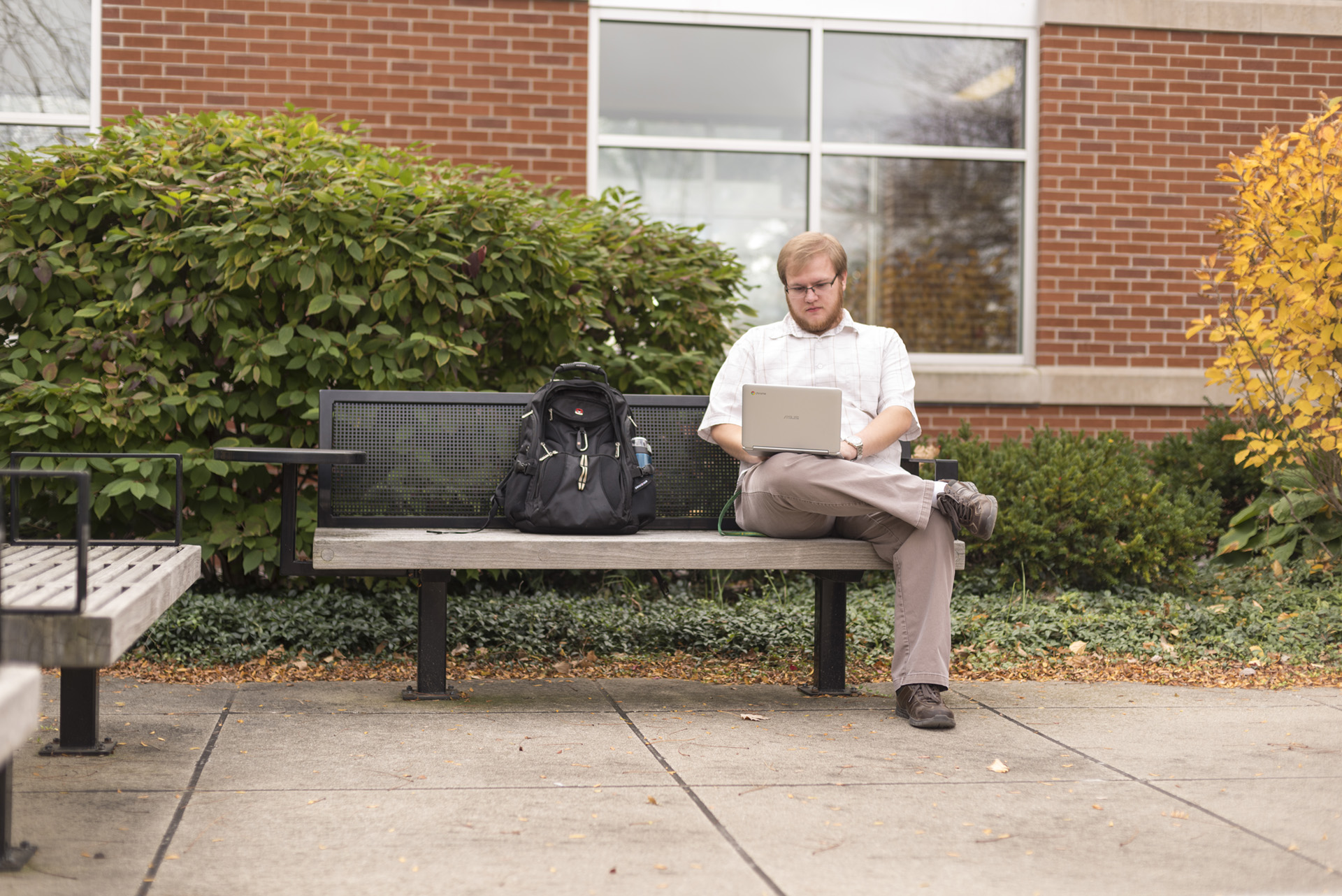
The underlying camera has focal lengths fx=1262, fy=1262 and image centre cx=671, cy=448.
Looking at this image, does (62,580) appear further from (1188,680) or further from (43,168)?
(1188,680)

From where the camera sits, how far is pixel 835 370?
449cm

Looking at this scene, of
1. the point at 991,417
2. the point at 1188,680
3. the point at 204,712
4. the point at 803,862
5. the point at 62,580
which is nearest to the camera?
the point at 803,862

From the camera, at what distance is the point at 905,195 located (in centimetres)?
841

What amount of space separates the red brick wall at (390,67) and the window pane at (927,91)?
1.82m

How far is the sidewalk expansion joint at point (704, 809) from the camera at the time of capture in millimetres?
2594

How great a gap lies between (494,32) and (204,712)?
16.4ft

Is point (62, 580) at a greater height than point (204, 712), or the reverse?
point (62, 580)

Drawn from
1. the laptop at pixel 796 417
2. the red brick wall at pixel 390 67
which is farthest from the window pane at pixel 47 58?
the laptop at pixel 796 417

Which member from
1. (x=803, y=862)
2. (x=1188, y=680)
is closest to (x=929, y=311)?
(x=1188, y=680)

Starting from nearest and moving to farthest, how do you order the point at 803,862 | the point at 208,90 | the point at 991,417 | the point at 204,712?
the point at 803,862, the point at 204,712, the point at 208,90, the point at 991,417

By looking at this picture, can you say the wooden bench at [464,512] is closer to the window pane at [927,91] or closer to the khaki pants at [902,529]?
the khaki pants at [902,529]

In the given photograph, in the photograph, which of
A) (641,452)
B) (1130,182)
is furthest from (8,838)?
(1130,182)

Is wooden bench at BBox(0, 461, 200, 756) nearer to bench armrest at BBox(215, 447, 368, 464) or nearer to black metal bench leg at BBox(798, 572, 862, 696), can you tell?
bench armrest at BBox(215, 447, 368, 464)

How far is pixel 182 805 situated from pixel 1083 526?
14.6ft
